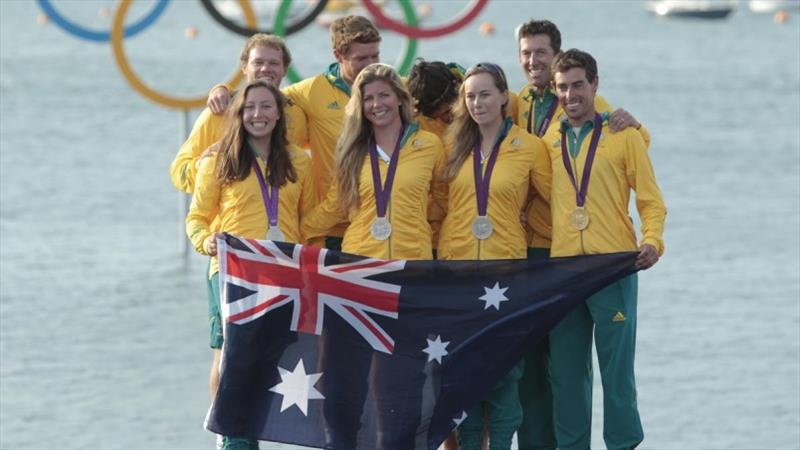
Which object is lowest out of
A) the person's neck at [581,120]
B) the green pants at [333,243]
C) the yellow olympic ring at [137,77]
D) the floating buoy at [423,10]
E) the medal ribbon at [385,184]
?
the green pants at [333,243]

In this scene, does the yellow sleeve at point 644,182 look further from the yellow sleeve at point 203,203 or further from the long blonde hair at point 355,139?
the yellow sleeve at point 203,203

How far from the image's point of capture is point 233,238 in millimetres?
7855

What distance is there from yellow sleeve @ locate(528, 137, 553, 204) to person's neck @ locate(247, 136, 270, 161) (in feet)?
4.07

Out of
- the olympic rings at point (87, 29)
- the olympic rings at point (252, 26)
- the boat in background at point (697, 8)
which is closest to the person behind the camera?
the olympic rings at point (252, 26)

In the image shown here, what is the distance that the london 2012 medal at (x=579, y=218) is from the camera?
788cm

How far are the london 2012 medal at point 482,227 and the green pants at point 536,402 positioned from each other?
480 mm

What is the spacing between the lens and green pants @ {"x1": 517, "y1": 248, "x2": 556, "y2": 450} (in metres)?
8.37

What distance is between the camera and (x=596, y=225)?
7902 millimetres

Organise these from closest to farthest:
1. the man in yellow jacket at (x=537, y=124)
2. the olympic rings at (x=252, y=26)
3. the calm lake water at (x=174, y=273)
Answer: the man in yellow jacket at (x=537, y=124), the calm lake water at (x=174, y=273), the olympic rings at (x=252, y=26)

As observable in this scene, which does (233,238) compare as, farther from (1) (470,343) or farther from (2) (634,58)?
(2) (634,58)

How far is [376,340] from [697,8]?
66.3 m

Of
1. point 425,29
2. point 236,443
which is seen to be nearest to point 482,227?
point 236,443

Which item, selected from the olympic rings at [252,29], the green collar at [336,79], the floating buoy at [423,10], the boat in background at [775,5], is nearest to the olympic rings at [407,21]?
the olympic rings at [252,29]

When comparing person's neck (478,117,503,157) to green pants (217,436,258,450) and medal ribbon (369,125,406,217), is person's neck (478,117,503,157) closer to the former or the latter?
medal ribbon (369,125,406,217)
